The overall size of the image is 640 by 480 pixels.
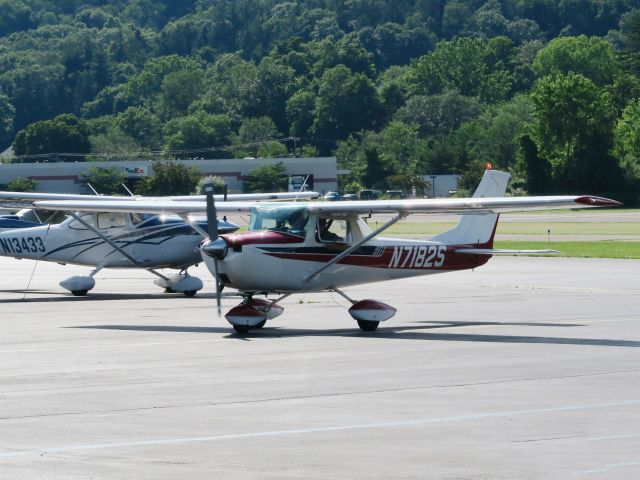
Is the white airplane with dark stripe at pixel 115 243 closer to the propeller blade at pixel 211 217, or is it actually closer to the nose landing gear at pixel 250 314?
the propeller blade at pixel 211 217

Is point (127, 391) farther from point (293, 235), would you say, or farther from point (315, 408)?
point (293, 235)

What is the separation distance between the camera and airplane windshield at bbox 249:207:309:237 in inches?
787

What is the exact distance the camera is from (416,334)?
19.2 meters

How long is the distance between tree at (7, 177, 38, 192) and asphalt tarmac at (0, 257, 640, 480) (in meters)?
95.9

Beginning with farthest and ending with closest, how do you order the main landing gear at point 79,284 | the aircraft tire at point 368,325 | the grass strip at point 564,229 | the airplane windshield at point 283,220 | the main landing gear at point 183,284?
the grass strip at point 564,229, the main landing gear at point 79,284, the main landing gear at point 183,284, the airplane windshield at point 283,220, the aircraft tire at point 368,325

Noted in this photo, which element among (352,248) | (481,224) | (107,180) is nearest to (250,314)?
(352,248)

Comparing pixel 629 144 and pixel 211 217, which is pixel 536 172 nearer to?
pixel 629 144

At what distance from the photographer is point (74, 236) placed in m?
27.8

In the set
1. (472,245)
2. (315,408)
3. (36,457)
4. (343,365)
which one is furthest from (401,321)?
(36,457)

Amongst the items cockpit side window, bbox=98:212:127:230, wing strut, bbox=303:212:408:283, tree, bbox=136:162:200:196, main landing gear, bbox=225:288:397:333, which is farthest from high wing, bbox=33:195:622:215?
tree, bbox=136:162:200:196

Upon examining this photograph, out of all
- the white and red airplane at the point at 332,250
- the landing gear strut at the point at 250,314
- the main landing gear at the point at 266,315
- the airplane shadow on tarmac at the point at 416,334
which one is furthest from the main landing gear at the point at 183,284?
the main landing gear at the point at 266,315

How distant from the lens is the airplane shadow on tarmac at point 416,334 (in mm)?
17891

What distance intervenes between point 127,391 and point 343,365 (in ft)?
9.68

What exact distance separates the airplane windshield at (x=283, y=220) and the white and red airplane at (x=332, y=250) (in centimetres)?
1
